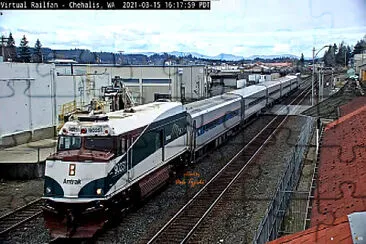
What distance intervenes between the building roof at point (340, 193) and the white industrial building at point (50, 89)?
1.03m

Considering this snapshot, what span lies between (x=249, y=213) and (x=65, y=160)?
1.90m

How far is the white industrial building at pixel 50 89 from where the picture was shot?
3.40m

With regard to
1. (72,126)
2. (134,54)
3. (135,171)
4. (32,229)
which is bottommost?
(32,229)

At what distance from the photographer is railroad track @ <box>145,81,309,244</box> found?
4.02 metres

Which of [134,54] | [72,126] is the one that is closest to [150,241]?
[72,126]

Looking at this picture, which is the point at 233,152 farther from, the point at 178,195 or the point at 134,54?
the point at 134,54

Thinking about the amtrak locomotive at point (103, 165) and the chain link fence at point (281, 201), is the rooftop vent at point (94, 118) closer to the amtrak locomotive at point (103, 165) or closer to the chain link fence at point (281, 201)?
the amtrak locomotive at point (103, 165)

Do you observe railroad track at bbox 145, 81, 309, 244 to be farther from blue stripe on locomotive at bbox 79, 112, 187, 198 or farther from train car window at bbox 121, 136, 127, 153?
train car window at bbox 121, 136, 127, 153

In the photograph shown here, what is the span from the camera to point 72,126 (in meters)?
3.74

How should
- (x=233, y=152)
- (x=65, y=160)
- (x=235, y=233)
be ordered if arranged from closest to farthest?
(x=65, y=160) → (x=235, y=233) → (x=233, y=152)

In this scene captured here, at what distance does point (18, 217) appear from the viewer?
4605 mm

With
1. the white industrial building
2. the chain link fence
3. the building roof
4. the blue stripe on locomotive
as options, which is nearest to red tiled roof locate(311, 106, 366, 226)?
the building roof

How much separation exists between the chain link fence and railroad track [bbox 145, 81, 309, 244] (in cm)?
76

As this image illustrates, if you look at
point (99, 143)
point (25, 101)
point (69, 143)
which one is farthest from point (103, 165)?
point (25, 101)
